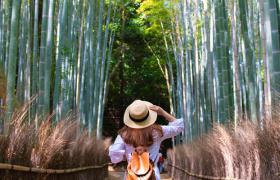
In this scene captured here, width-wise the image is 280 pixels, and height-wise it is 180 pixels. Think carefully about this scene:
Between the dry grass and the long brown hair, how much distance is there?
658mm

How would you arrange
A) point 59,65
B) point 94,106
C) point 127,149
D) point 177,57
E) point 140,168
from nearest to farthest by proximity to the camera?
point 140,168 < point 127,149 < point 59,65 < point 94,106 < point 177,57

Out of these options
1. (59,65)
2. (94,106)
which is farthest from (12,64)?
(94,106)

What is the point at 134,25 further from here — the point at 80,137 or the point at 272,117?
the point at 272,117

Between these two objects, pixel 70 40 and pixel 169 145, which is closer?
pixel 70 40

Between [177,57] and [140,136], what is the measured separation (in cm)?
996

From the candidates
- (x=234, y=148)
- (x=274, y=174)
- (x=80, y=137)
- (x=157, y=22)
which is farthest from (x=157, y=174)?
(x=157, y=22)

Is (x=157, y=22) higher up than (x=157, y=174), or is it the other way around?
(x=157, y=22)

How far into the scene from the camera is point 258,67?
7660mm

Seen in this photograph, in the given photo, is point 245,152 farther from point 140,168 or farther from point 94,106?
point 94,106

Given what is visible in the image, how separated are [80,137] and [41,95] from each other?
125cm

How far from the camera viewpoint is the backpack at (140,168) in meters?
2.12

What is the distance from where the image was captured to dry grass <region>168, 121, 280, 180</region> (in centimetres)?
255

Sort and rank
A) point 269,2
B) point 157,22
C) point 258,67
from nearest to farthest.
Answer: point 269,2
point 258,67
point 157,22

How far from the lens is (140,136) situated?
2.20 meters
